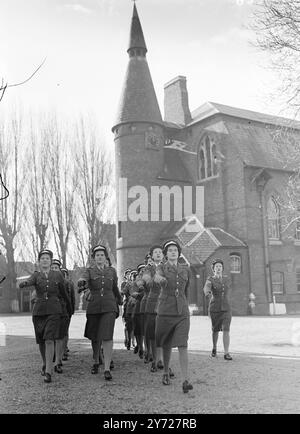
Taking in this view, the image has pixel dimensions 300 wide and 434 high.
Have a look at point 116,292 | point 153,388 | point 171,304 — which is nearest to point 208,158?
point 116,292

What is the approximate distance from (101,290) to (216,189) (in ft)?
82.2

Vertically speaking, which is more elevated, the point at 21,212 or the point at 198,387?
the point at 21,212

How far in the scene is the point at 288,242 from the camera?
32.7 m

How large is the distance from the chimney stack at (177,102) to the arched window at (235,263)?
12.1 meters

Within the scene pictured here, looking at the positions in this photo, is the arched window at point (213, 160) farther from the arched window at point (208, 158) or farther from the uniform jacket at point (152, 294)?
the uniform jacket at point (152, 294)

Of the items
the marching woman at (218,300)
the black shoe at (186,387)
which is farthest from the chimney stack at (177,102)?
the black shoe at (186,387)

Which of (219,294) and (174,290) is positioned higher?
(174,290)

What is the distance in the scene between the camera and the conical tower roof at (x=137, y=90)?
107 ft

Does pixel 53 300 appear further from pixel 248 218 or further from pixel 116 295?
pixel 248 218

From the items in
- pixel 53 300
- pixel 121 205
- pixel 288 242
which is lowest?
pixel 53 300

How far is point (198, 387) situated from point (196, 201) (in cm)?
2743

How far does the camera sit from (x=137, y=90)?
32875 mm

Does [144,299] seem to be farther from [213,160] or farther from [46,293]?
[213,160]

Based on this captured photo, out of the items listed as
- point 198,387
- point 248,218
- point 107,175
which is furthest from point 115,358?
point 107,175
